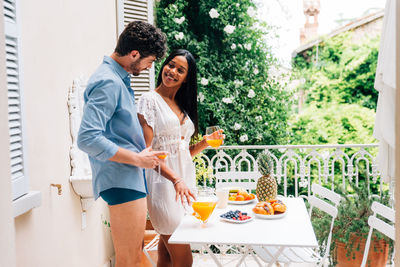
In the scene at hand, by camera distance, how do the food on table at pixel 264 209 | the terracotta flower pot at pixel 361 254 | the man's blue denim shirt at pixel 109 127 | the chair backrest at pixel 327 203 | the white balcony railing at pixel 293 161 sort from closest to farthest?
the man's blue denim shirt at pixel 109 127
the food on table at pixel 264 209
the chair backrest at pixel 327 203
the terracotta flower pot at pixel 361 254
the white balcony railing at pixel 293 161

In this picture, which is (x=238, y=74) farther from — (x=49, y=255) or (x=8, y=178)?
(x=8, y=178)

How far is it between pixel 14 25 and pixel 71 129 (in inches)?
38.7

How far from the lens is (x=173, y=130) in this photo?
2363mm

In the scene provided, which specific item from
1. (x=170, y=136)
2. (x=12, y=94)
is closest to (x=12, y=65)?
(x=12, y=94)

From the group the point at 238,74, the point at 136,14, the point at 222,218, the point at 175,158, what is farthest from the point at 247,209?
the point at 238,74

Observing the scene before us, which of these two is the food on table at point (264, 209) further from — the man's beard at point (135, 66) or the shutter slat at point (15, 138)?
the shutter slat at point (15, 138)

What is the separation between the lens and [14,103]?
213 cm

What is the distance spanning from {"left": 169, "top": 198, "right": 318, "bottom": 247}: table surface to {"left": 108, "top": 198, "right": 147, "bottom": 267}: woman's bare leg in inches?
6.9

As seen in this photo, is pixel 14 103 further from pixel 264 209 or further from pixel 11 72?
pixel 264 209

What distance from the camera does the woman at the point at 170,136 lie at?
2.27 m

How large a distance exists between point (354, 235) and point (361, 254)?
0.53 ft

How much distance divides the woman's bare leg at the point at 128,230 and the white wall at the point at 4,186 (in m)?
1.05

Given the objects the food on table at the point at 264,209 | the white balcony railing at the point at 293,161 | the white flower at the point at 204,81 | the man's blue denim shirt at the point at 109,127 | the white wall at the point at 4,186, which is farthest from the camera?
the white flower at the point at 204,81

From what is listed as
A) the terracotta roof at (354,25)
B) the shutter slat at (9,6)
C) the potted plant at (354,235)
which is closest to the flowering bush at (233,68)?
the potted plant at (354,235)
